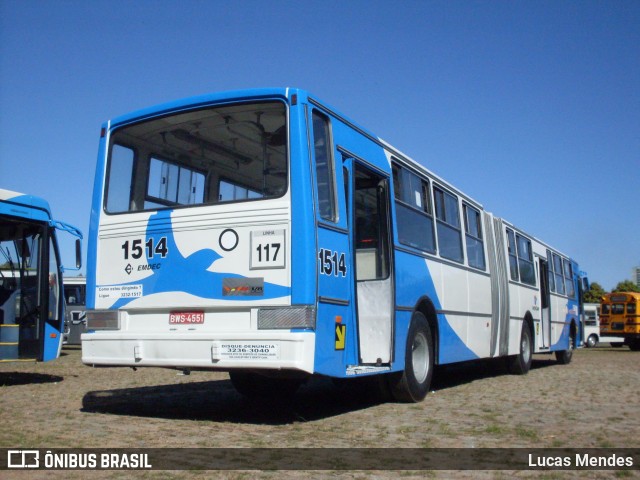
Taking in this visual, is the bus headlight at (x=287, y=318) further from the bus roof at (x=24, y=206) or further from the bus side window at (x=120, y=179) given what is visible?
the bus roof at (x=24, y=206)

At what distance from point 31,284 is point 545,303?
40.1 ft

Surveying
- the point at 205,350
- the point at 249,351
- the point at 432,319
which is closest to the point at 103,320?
the point at 205,350

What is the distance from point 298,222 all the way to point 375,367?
2.30 metres

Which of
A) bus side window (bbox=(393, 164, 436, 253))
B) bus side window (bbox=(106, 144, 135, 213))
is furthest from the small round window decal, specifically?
bus side window (bbox=(393, 164, 436, 253))

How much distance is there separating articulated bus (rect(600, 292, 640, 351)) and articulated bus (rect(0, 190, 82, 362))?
101ft

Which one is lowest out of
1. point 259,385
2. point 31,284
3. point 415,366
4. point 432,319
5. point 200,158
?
point 259,385

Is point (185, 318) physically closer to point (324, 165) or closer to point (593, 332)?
point (324, 165)

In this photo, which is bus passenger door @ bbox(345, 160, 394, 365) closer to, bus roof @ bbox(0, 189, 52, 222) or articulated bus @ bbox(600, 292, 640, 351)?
bus roof @ bbox(0, 189, 52, 222)

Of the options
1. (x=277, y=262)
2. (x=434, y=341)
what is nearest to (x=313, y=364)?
(x=277, y=262)

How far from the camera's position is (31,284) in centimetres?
1298

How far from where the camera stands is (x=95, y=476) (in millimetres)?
4934

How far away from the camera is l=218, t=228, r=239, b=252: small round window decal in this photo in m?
7.21

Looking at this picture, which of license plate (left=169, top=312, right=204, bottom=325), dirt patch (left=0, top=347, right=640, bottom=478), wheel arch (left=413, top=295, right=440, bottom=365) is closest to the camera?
dirt patch (left=0, top=347, right=640, bottom=478)

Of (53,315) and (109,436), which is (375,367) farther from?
(53,315)
